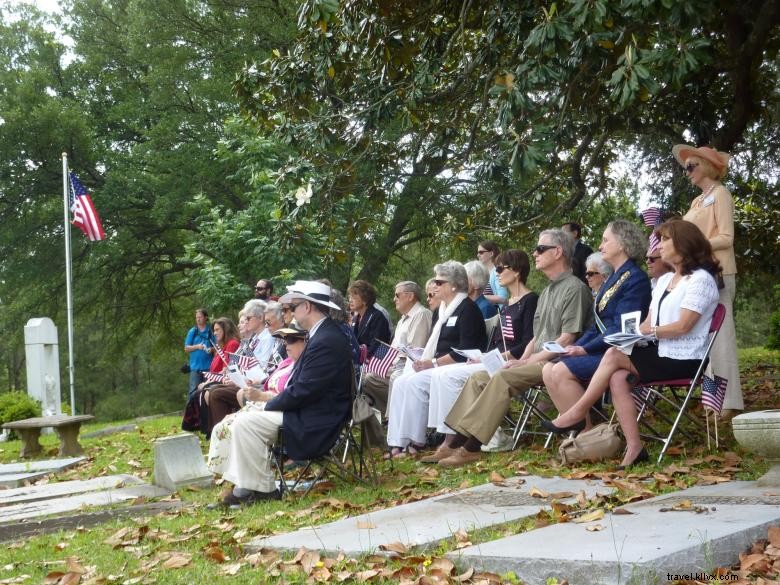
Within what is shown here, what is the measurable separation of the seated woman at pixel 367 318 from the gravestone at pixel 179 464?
7.53 ft

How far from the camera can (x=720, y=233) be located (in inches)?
300

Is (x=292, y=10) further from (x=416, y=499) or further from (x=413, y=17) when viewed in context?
(x=416, y=499)

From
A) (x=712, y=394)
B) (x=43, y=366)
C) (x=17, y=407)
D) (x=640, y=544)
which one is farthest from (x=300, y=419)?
(x=43, y=366)

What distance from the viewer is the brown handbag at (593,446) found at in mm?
6734

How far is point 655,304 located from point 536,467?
4.93 feet

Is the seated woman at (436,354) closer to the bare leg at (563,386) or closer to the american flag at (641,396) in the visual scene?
the bare leg at (563,386)

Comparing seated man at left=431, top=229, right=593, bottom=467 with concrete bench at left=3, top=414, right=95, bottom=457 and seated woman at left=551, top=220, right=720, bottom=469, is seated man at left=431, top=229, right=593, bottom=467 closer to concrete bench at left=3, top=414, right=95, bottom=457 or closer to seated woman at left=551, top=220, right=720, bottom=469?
seated woman at left=551, top=220, right=720, bottom=469

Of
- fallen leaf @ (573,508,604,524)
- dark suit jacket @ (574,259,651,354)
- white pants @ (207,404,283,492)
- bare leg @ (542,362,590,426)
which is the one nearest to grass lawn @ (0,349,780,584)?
fallen leaf @ (573,508,604,524)

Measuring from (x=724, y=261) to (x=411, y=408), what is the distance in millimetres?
3011

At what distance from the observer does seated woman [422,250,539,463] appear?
8156mm

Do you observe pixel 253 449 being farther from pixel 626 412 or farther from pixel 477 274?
pixel 477 274

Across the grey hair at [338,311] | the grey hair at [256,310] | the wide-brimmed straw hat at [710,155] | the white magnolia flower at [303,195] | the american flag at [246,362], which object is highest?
the white magnolia flower at [303,195]

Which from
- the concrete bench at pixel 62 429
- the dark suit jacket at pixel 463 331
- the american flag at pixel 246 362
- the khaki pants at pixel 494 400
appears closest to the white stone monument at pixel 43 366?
the concrete bench at pixel 62 429

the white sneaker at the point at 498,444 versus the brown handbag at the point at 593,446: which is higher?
the brown handbag at the point at 593,446
